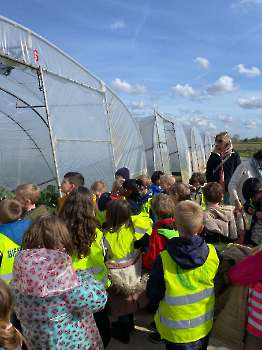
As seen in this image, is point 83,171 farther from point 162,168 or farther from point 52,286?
point 162,168

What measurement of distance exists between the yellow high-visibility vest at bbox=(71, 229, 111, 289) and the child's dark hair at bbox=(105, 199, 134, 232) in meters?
0.35

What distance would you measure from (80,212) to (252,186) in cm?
221

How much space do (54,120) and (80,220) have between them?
3.99 meters

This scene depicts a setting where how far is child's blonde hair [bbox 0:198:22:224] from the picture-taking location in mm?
2688

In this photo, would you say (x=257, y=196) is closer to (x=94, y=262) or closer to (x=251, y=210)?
(x=251, y=210)

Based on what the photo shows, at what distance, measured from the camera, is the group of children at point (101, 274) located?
1.71 meters

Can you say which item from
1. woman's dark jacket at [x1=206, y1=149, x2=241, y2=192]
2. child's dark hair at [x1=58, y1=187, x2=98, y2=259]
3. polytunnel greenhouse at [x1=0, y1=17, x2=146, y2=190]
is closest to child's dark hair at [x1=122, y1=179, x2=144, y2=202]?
child's dark hair at [x1=58, y1=187, x2=98, y2=259]

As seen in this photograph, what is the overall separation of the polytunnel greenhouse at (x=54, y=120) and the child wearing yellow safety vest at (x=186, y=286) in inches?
159

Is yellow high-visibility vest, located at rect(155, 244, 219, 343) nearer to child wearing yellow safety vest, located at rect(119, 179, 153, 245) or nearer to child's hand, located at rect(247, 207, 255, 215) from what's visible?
child wearing yellow safety vest, located at rect(119, 179, 153, 245)

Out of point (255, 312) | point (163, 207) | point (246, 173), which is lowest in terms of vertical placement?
point (255, 312)

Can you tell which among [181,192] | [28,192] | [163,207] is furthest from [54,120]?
[163,207]

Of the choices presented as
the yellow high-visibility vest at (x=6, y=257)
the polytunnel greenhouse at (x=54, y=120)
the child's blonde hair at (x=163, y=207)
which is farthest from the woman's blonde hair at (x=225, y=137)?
the yellow high-visibility vest at (x=6, y=257)

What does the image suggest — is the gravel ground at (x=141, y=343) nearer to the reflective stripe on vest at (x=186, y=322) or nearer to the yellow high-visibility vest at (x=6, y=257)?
the reflective stripe on vest at (x=186, y=322)

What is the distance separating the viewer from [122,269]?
2826mm
